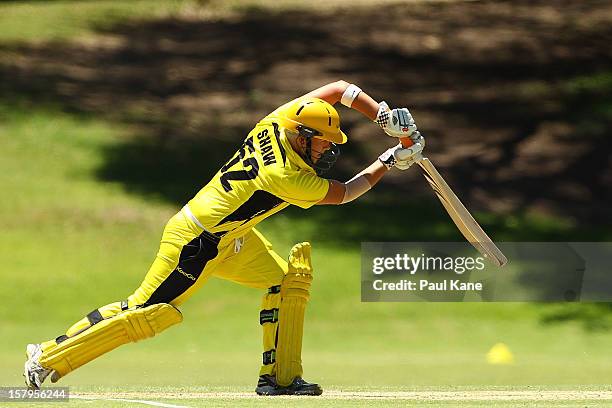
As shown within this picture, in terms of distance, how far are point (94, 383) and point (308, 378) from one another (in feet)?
6.01

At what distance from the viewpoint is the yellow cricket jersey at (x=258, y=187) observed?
803cm

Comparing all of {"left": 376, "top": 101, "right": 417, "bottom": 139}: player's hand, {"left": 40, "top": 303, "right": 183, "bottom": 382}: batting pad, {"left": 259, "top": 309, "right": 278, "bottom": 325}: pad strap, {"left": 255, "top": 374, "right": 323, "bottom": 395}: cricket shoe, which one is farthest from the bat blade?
{"left": 40, "top": 303, "right": 183, "bottom": 382}: batting pad

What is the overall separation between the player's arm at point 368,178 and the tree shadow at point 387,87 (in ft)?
25.4

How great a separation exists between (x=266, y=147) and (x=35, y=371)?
2033 mm

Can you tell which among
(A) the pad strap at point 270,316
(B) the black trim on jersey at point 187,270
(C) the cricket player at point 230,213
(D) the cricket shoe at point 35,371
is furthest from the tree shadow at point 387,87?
(D) the cricket shoe at point 35,371

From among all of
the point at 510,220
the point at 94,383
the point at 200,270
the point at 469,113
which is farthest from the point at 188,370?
the point at 469,113

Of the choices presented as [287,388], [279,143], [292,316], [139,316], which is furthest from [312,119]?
[287,388]

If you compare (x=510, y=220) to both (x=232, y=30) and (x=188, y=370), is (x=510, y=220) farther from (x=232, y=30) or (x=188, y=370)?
(x=232, y=30)

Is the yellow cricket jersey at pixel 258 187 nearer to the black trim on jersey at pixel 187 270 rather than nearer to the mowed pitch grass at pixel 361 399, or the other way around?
the black trim on jersey at pixel 187 270

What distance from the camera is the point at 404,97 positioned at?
67.0 feet

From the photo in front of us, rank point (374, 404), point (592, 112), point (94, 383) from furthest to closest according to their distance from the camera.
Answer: point (592, 112), point (94, 383), point (374, 404)

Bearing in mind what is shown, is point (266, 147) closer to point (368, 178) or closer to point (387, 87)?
point (368, 178)

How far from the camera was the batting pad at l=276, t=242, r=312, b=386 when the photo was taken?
28.2 feet

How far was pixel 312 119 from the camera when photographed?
816 centimetres
